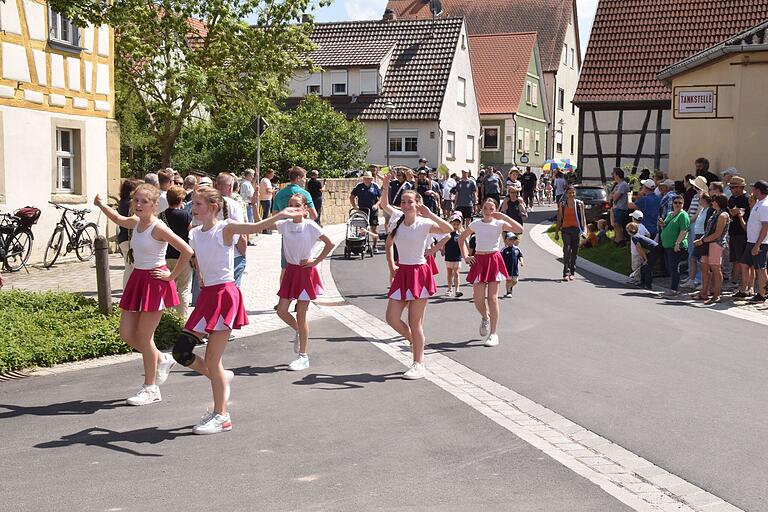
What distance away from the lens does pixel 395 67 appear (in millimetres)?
46844

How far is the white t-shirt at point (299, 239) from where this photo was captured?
9.61m

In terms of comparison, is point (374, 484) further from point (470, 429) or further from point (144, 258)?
point (144, 258)

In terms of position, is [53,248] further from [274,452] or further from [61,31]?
[274,452]

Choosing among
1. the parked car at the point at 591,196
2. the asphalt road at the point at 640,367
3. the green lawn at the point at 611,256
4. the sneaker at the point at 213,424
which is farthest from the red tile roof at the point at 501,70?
the sneaker at the point at 213,424

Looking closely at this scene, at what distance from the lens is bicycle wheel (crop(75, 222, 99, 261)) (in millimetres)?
18906

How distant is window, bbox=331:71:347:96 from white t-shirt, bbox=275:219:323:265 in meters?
38.0

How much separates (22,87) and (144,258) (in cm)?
1160

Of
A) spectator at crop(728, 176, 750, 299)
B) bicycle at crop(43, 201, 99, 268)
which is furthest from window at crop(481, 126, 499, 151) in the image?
spectator at crop(728, 176, 750, 299)

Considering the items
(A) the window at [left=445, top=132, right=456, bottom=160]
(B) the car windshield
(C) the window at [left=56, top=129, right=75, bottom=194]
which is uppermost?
(A) the window at [left=445, top=132, right=456, bottom=160]

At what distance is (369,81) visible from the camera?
1827 inches

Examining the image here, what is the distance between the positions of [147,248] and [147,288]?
0.34m

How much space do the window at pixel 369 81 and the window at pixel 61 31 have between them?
27144mm

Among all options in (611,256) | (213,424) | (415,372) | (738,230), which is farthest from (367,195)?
(213,424)

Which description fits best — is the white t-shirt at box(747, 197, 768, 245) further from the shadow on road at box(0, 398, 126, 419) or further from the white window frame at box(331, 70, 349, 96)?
the white window frame at box(331, 70, 349, 96)
